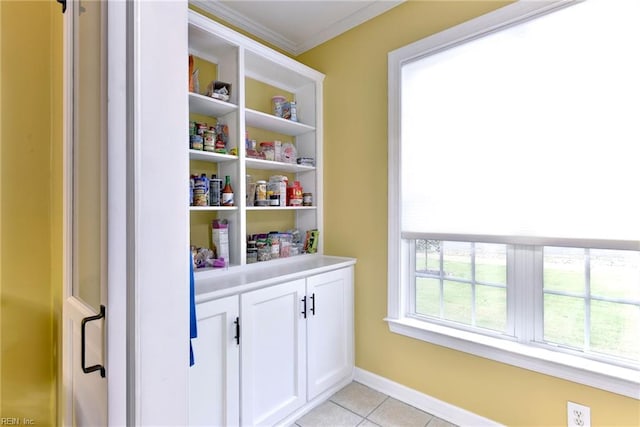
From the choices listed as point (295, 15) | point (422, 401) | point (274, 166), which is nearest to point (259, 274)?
point (274, 166)

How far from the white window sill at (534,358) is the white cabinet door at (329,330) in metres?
0.43

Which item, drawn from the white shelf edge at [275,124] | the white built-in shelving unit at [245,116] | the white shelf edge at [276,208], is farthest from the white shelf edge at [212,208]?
the white shelf edge at [275,124]

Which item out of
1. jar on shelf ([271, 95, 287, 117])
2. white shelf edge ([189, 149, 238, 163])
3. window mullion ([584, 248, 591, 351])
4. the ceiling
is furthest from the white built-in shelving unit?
window mullion ([584, 248, 591, 351])

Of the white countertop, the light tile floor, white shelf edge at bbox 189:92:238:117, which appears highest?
white shelf edge at bbox 189:92:238:117

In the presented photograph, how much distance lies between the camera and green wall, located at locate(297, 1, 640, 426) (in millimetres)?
1624

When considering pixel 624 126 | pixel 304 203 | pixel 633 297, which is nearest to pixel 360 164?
pixel 304 203

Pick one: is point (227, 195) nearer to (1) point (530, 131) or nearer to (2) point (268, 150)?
(2) point (268, 150)

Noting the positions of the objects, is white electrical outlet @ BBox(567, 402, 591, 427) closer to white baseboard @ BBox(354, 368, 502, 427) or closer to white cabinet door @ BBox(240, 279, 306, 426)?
white baseboard @ BBox(354, 368, 502, 427)

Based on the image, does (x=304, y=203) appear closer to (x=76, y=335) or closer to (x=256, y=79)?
(x=256, y=79)

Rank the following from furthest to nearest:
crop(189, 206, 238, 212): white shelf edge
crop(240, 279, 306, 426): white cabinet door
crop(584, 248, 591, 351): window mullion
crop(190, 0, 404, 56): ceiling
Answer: crop(190, 0, 404, 56): ceiling, crop(189, 206, 238, 212): white shelf edge, crop(240, 279, 306, 426): white cabinet door, crop(584, 248, 591, 351): window mullion

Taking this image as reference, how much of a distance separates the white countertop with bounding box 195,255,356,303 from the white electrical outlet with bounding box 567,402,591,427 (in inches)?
56.3

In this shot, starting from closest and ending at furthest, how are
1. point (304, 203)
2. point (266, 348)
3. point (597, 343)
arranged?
point (597, 343), point (266, 348), point (304, 203)

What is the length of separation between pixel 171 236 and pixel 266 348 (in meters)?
1.13

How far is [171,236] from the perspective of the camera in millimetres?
849
